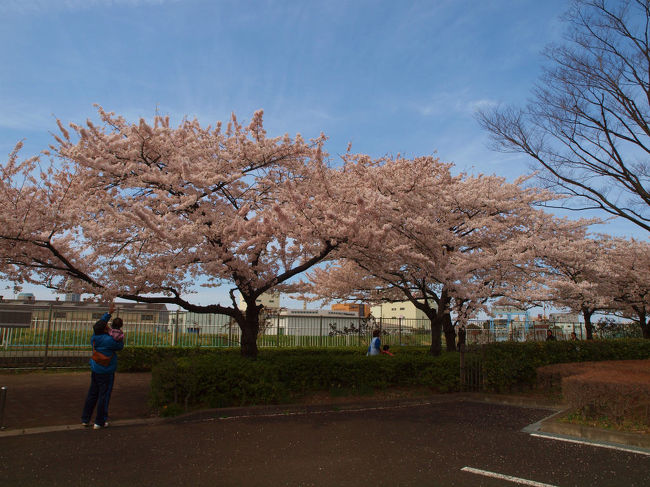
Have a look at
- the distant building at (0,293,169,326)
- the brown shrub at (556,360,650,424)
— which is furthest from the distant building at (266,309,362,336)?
the brown shrub at (556,360,650,424)

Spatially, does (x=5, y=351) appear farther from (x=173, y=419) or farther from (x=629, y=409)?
(x=629, y=409)

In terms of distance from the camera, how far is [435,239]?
1205 centimetres

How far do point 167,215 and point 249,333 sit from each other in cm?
366

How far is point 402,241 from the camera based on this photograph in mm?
11344

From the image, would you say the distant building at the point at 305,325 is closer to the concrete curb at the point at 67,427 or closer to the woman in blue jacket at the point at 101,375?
the concrete curb at the point at 67,427

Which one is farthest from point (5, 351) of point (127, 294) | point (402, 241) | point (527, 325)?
point (527, 325)

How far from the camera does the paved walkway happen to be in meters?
7.93

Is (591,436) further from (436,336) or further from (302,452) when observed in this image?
(436,336)

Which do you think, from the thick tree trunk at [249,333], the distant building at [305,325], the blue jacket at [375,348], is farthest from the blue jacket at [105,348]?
the distant building at [305,325]

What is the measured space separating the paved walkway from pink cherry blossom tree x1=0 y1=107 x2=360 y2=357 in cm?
223

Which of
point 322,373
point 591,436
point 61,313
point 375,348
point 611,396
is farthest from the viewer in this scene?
point 61,313

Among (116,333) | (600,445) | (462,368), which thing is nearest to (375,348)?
(462,368)

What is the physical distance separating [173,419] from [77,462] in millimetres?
2432

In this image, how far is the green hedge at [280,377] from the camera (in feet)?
27.4
